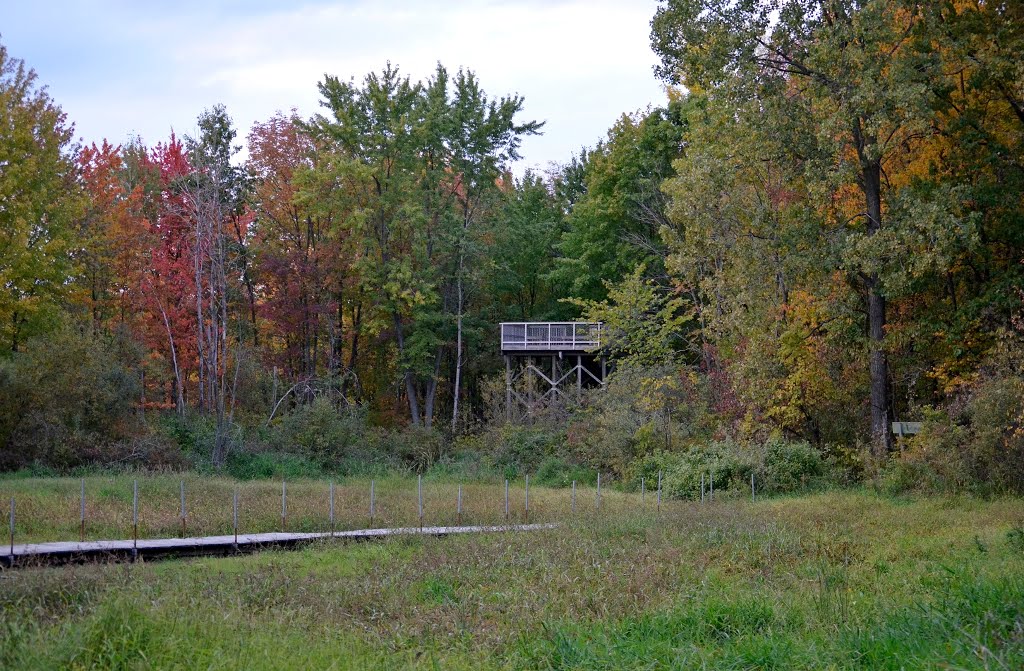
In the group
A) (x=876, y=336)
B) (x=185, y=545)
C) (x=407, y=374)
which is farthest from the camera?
(x=407, y=374)

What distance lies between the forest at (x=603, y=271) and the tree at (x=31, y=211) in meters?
0.13

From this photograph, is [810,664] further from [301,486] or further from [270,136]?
[270,136]

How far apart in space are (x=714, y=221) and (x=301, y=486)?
14.7 meters

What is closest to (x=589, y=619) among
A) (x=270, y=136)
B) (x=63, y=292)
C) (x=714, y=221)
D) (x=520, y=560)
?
(x=520, y=560)

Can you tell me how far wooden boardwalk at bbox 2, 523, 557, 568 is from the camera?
46.1 ft

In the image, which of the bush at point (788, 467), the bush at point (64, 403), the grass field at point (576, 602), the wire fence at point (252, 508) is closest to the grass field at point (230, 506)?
the wire fence at point (252, 508)

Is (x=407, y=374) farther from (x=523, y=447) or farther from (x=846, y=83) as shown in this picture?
(x=846, y=83)

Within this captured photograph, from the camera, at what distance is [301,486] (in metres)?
25.5

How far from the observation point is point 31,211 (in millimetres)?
28734

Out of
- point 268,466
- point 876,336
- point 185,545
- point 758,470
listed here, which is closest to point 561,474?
point 758,470

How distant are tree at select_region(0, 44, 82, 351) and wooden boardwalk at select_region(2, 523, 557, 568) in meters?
15.5

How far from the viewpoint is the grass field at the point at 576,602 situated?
7.62m

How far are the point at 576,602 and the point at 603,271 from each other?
3370 cm

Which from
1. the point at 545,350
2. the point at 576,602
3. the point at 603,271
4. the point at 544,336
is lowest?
the point at 576,602
